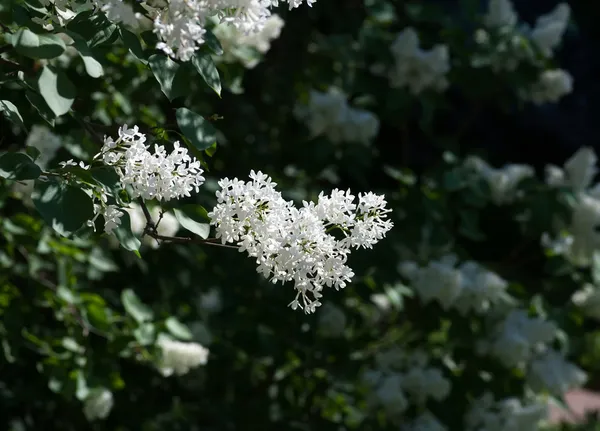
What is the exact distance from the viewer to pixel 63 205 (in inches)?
42.1

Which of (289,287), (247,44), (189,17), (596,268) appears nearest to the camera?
(189,17)

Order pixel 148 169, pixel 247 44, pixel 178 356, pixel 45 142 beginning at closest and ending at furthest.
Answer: pixel 148 169
pixel 45 142
pixel 178 356
pixel 247 44

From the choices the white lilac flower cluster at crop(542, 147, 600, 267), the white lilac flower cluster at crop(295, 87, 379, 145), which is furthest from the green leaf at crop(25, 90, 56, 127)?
the white lilac flower cluster at crop(542, 147, 600, 267)

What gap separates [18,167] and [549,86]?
2.19 metres

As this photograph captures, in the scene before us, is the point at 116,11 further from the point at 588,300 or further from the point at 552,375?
the point at 588,300

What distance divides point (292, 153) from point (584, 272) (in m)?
1.05

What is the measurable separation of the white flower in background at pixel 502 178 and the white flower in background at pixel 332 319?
0.61 metres

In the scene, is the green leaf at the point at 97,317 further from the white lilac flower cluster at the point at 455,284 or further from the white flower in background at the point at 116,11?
the white flower in background at the point at 116,11

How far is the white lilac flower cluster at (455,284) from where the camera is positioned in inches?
104

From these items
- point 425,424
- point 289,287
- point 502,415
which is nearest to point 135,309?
point 289,287

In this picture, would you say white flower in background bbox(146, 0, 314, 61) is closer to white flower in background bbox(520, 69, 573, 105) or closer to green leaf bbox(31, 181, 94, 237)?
green leaf bbox(31, 181, 94, 237)

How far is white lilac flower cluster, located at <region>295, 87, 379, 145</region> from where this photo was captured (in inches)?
105

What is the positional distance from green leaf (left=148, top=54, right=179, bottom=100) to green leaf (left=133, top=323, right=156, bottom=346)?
1060 mm

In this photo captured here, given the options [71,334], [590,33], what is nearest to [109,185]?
[71,334]
